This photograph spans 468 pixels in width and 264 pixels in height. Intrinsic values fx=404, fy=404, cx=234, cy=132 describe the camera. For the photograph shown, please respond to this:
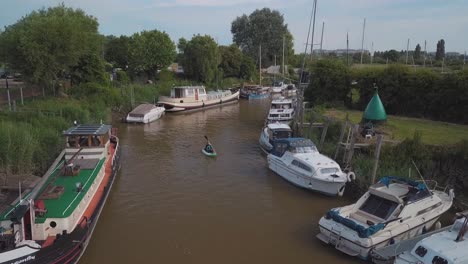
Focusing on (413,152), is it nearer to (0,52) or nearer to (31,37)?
(31,37)

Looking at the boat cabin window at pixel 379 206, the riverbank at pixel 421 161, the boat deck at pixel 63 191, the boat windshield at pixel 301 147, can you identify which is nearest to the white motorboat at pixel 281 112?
the riverbank at pixel 421 161

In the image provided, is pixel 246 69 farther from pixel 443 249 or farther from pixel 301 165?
pixel 443 249

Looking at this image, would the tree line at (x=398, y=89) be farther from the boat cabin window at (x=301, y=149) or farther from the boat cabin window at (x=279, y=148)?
the boat cabin window at (x=279, y=148)

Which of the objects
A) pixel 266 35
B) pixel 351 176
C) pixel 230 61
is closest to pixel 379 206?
pixel 351 176

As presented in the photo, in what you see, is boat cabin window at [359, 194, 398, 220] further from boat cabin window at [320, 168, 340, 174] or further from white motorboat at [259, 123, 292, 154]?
white motorboat at [259, 123, 292, 154]

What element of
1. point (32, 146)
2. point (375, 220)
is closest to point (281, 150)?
point (375, 220)

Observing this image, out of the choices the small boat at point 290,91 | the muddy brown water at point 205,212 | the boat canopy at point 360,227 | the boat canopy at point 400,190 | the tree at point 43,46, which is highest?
the tree at point 43,46

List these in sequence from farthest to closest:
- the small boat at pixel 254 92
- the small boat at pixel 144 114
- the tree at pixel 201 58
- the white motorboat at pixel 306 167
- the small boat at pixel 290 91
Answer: the small boat at pixel 254 92 → the small boat at pixel 290 91 → the tree at pixel 201 58 → the small boat at pixel 144 114 → the white motorboat at pixel 306 167
